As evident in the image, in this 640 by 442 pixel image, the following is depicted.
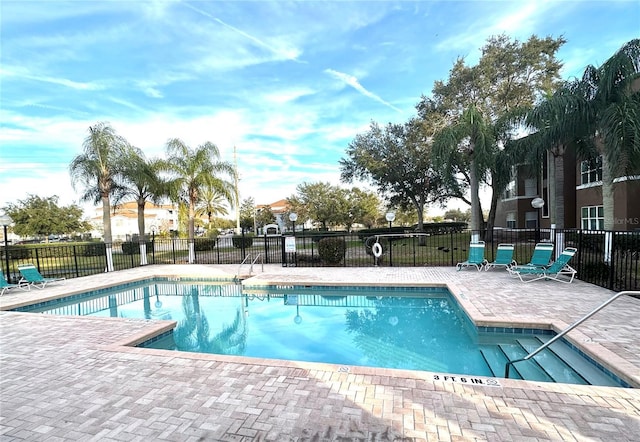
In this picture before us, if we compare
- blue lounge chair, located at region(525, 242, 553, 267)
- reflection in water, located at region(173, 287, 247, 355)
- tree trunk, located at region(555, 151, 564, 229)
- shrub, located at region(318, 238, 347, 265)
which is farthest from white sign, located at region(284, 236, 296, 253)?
Result: tree trunk, located at region(555, 151, 564, 229)

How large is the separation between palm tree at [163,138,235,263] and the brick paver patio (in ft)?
47.8

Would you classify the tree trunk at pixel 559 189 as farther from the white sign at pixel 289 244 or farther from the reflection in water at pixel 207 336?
the reflection in water at pixel 207 336

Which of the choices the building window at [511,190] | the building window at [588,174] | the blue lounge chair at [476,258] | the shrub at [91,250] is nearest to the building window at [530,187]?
the building window at [511,190]

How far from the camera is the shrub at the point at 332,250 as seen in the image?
38.6ft

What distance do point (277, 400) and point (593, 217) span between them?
19.9 meters

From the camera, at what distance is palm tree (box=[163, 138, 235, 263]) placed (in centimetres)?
1791

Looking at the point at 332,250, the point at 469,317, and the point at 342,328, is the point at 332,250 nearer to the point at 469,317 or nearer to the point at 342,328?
the point at 342,328

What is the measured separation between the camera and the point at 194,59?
11.4 m

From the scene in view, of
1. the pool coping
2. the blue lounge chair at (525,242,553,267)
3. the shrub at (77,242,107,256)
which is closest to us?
the pool coping

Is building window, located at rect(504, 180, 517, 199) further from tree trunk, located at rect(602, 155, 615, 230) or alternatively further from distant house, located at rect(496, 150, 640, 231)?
tree trunk, located at rect(602, 155, 615, 230)

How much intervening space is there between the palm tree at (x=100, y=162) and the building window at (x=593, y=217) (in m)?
25.0

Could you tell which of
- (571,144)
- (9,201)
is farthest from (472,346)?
(9,201)

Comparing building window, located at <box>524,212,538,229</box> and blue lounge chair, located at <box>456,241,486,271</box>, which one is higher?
building window, located at <box>524,212,538,229</box>

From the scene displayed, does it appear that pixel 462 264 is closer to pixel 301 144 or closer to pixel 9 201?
pixel 301 144
